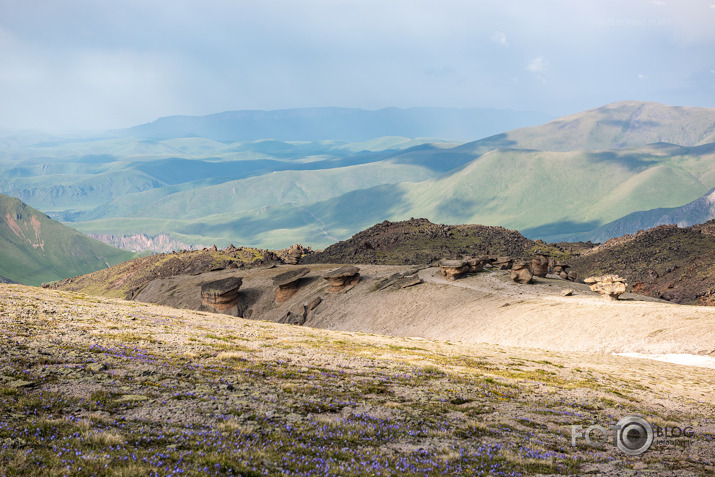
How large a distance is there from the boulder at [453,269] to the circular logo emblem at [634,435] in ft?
224

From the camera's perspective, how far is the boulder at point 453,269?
94.0 meters

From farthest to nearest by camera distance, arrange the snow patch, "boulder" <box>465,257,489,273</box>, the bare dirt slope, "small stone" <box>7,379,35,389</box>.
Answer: "boulder" <box>465,257,489,273</box>, the bare dirt slope, the snow patch, "small stone" <box>7,379,35,389</box>

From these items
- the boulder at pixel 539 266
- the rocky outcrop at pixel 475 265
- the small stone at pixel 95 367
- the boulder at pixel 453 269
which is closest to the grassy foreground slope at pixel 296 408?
the small stone at pixel 95 367

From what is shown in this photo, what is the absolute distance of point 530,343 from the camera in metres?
63.6

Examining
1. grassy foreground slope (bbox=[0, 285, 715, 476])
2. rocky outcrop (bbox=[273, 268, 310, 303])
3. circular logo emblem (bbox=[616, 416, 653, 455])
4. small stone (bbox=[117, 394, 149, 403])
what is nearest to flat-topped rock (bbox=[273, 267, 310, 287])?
rocky outcrop (bbox=[273, 268, 310, 303])

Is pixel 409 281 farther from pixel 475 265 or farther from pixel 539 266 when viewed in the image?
pixel 539 266

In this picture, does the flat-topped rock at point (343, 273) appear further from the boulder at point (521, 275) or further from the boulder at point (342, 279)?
the boulder at point (521, 275)

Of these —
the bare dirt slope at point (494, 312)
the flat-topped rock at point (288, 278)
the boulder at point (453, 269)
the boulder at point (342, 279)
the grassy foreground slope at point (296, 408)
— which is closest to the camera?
the grassy foreground slope at point (296, 408)

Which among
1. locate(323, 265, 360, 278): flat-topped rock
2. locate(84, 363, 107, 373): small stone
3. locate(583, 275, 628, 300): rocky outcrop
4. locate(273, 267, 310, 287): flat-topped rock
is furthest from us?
locate(273, 267, 310, 287): flat-topped rock

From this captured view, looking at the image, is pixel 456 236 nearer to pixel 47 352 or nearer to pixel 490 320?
pixel 490 320

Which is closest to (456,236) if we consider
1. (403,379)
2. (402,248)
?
(402,248)

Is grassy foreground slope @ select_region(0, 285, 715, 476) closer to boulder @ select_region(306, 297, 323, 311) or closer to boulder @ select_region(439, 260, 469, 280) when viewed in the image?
boulder @ select_region(439, 260, 469, 280)

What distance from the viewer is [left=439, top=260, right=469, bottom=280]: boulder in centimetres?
9400

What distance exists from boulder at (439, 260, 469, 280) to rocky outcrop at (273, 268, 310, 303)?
3058 cm
